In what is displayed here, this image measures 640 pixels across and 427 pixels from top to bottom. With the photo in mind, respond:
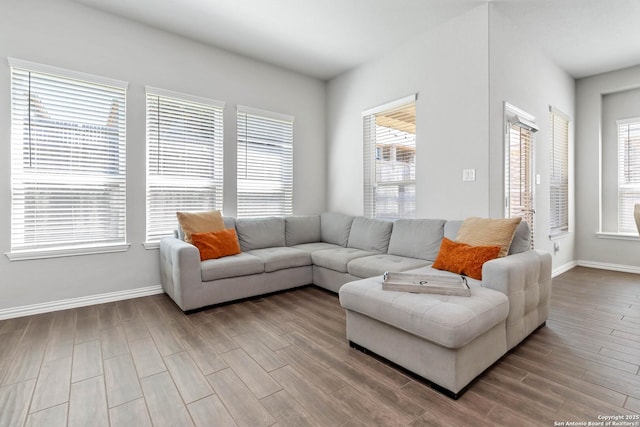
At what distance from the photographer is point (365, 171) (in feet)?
14.7

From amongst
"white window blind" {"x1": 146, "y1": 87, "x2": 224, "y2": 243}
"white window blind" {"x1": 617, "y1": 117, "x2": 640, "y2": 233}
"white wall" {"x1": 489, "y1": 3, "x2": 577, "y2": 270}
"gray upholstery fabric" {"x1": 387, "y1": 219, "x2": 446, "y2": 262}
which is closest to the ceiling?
"white wall" {"x1": 489, "y1": 3, "x2": 577, "y2": 270}

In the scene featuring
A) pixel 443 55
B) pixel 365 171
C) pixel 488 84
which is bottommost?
pixel 365 171

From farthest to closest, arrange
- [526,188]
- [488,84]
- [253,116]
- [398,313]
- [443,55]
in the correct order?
[253,116] → [526,188] → [443,55] → [488,84] → [398,313]

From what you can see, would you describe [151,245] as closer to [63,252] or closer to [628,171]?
[63,252]

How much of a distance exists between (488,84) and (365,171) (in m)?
1.85

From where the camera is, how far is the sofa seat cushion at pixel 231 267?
3.01 meters

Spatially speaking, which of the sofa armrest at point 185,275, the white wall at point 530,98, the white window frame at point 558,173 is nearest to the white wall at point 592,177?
the white wall at point 530,98

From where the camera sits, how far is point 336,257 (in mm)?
3504

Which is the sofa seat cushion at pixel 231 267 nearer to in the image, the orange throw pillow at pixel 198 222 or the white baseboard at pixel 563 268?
the orange throw pillow at pixel 198 222

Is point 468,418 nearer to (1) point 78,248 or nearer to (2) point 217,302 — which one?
(2) point 217,302

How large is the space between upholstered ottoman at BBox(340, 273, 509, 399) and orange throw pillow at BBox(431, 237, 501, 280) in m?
0.29

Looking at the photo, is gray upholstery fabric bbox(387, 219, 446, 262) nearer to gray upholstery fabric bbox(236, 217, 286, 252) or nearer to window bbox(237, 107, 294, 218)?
gray upholstery fabric bbox(236, 217, 286, 252)

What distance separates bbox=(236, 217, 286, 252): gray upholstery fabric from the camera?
3861 mm

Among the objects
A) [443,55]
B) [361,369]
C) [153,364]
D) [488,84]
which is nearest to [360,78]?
[443,55]
